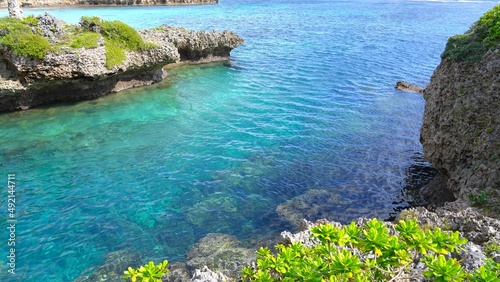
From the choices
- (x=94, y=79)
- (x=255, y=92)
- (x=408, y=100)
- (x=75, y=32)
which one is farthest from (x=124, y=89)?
(x=408, y=100)

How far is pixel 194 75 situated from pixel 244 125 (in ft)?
40.4

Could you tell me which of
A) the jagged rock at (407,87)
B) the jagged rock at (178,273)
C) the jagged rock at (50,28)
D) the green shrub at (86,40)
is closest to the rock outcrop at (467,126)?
the jagged rock at (178,273)

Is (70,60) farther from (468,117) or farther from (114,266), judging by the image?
(468,117)

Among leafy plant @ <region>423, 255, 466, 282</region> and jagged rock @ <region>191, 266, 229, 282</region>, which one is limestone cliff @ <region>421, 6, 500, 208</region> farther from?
jagged rock @ <region>191, 266, 229, 282</region>

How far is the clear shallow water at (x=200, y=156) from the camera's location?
13.3 metres

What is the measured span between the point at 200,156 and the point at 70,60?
12282 millimetres

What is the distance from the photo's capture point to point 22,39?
22.0m

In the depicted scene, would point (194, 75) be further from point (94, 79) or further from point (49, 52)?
point (49, 52)

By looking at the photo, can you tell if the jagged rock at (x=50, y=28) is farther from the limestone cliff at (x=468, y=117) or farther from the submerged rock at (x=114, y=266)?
the limestone cliff at (x=468, y=117)

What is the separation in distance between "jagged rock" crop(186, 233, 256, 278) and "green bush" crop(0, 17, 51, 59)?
18.1m

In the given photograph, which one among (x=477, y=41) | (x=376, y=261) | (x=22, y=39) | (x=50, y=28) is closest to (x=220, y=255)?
(x=376, y=261)

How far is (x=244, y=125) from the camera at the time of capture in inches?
877

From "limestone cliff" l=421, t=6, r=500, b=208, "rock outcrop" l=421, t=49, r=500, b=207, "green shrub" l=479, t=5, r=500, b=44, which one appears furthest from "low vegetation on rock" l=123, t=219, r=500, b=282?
"green shrub" l=479, t=5, r=500, b=44

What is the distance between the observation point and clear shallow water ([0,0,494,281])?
1333 cm
